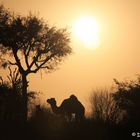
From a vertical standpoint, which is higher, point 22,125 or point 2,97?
point 2,97

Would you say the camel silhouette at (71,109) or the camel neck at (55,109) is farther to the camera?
the camel neck at (55,109)

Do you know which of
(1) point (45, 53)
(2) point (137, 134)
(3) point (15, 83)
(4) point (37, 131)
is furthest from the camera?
(1) point (45, 53)

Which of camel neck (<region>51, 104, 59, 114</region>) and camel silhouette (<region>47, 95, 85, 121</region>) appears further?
camel neck (<region>51, 104, 59, 114</region>)

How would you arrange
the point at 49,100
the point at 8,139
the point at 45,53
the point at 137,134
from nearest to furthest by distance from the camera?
the point at 137,134 → the point at 8,139 → the point at 49,100 → the point at 45,53

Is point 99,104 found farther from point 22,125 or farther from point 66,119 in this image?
point 22,125

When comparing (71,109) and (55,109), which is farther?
(55,109)

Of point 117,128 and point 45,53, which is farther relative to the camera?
point 45,53

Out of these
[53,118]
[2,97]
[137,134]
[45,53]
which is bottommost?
[137,134]

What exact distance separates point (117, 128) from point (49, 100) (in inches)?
500

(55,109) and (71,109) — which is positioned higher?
(55,109)

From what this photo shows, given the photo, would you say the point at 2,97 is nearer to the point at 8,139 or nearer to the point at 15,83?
the point at 15,83

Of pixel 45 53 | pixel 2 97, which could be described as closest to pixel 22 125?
pixel 2 97

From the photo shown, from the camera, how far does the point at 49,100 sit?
43406mm

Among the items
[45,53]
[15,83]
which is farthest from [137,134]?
[45,53]
